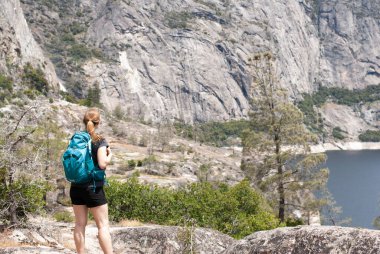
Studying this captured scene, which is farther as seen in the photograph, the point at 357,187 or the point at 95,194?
the point at 357,187

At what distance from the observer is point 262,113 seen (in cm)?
3269

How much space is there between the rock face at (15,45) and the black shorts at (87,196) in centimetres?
13242

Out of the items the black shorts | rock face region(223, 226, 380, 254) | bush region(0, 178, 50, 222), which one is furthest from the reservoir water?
the black shorts

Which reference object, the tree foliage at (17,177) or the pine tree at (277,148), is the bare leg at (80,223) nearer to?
the tree foliage at (17,177)

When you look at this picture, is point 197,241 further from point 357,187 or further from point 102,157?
point 357,187

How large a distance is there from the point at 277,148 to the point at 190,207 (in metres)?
7.76

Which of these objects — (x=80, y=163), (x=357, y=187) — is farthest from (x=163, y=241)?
(x=357, y=187)

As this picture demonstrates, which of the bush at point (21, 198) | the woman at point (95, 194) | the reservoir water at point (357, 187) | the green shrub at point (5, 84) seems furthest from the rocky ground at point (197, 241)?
the green shrub at point (5, 84)

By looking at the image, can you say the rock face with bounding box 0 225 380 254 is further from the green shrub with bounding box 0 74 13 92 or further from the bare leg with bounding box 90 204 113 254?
the green shrub with bounding box 0 74 13 92

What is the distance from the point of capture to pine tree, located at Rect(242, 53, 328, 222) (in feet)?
103

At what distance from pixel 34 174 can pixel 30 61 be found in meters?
155

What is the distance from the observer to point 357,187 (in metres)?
124

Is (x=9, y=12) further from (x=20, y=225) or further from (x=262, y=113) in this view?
(x=20, y=225)

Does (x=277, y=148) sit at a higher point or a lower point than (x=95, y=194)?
higher
